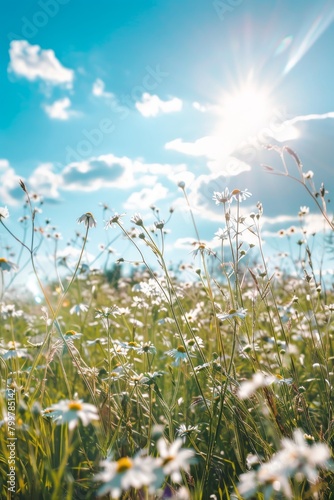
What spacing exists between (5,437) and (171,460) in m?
1.01

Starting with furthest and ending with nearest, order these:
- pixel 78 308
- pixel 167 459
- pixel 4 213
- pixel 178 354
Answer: pixel 78 308, pixel 178 354, pixel 4 213, pixel 167 459

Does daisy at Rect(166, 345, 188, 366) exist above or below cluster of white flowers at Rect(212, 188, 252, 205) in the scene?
below

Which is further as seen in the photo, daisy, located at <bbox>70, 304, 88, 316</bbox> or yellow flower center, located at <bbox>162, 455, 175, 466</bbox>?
daisy, located at <bbox>70, 304, 88, 316</bbox>

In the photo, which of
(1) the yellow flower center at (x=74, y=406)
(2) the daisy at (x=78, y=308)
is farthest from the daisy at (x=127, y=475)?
(2) the daisy at (x=78, y=308)

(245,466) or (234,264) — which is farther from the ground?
(234,264)

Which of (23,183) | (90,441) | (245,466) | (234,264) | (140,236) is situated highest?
(23,183)

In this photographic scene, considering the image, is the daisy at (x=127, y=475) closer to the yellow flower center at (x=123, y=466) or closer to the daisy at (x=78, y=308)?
the yellow flower center at (x=123, y=466)

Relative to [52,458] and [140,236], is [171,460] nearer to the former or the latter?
[52,458]

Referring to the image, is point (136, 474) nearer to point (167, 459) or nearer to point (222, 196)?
point (167, 459)

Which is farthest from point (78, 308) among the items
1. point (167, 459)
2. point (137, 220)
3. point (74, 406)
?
point (167, 459)

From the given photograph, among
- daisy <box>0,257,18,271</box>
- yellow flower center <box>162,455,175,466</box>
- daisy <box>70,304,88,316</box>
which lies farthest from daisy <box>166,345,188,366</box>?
yellow flower center <box>162,455,175,466</box>

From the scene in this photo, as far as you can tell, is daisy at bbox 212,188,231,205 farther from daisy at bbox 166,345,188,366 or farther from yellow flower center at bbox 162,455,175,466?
yellow flower center at bbox 162,455,175,466

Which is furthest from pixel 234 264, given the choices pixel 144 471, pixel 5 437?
pixel 144 471

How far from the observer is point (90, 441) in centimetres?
220
